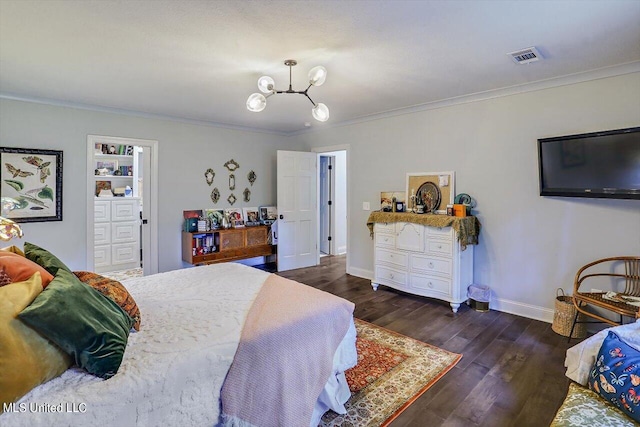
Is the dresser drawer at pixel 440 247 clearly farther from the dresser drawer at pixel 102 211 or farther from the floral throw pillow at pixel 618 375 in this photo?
the dresser drawer at pixel 102 211

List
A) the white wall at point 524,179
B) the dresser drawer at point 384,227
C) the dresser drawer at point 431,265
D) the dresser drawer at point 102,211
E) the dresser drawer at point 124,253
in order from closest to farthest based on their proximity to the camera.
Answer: the white wall at point 524,179, the dresser drawer at point 431,265, the dresser drawer at point 384,227, the dresser drawer at point 102,211, the dresser drawer at point 124,253

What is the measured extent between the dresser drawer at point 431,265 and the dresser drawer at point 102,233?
4.92 meters

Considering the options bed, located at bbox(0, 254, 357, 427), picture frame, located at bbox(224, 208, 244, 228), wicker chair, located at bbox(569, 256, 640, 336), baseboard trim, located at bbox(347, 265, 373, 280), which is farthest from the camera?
picture frame, located at bbox(224, 208, 244, 228)

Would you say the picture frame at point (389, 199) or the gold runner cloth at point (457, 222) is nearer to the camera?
the gold runner cloth at point (457, 222)

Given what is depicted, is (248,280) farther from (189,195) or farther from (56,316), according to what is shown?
(189,195)

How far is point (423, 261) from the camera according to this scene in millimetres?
4035

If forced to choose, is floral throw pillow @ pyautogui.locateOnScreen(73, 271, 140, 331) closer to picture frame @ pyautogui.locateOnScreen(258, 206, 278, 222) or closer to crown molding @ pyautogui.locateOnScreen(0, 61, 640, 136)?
crown molding @ pyautogui.locateOnScreen(0, 61, 640, 136)

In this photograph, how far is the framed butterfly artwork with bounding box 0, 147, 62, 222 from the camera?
12.6 feet

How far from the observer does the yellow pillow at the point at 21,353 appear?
1.12 metres

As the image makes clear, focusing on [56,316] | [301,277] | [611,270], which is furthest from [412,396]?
[301,277]

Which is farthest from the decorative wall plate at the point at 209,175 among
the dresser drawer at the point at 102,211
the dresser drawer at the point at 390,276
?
the dresser drawer at the point at 390,276

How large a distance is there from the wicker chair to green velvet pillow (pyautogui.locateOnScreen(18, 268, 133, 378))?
3.37 meters

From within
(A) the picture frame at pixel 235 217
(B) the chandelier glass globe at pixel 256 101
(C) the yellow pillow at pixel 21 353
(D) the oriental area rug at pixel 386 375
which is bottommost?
(D) the oriental area rug at pixel 386 375

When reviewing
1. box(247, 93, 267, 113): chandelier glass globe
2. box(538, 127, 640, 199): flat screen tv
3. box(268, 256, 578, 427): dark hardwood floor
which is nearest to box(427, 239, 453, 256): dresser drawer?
box(268, 256, 578, 427): dark hardwood floor
